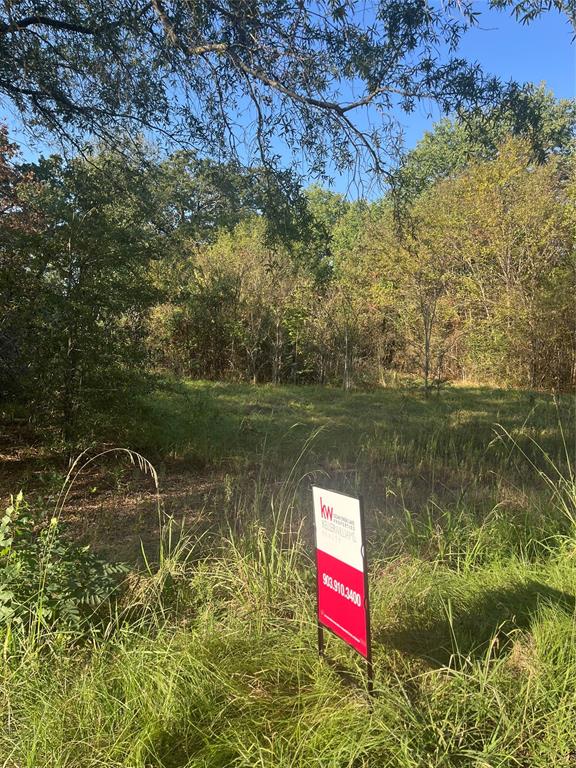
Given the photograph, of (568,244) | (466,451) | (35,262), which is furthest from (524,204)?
(35,262)

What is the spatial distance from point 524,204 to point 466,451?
11858 millimetres

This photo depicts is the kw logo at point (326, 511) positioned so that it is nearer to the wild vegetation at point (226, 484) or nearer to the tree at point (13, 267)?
the wild vegetation at point (226, 484)

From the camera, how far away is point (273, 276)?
1481 cm

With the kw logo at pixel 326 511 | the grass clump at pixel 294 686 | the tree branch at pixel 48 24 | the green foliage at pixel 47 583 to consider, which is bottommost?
the grass clump at pixel 294 686

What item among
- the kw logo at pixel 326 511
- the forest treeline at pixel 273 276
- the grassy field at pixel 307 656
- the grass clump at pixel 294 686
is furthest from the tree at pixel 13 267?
the kw logo at pixel 326 511

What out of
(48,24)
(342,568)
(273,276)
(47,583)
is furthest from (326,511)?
(273,276)

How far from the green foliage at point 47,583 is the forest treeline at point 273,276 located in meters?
2.98

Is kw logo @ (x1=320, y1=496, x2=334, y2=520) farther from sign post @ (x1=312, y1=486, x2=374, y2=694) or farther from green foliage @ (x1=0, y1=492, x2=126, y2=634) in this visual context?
green foliage @ (x1=0, y1=492, x2=126, y2=634)

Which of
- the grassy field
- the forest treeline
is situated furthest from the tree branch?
the grassy field

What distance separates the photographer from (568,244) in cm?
1620

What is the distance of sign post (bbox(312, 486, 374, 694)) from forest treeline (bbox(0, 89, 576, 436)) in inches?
159

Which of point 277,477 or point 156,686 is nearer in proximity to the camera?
point 156,686

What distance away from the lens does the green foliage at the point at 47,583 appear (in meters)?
2.49

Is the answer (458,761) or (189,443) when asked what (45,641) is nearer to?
(458,761)
